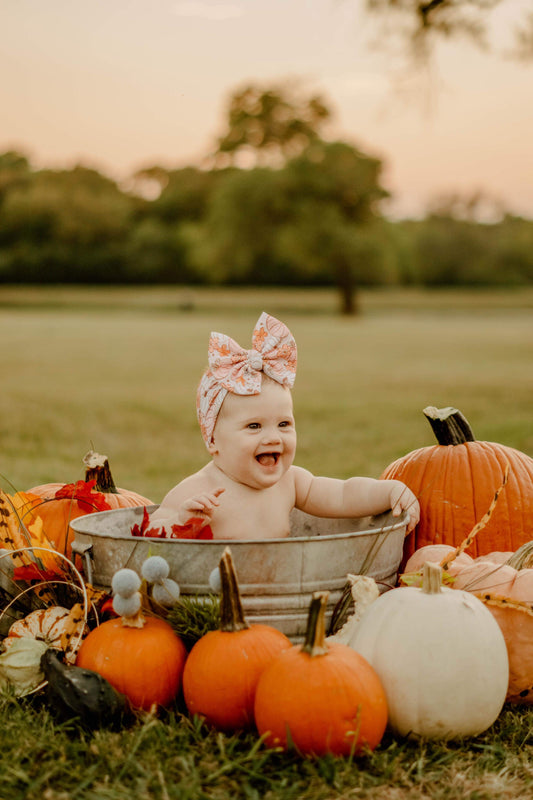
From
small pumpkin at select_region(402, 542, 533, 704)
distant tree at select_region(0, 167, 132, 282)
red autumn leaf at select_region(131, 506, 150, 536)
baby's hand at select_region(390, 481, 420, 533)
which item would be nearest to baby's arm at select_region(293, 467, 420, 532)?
baby's hand at select_region(390, 481, 420, 533)

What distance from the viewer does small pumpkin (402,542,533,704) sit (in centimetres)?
224

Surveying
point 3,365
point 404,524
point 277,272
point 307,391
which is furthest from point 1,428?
point 277,272

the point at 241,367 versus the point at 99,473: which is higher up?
the point at 241,367

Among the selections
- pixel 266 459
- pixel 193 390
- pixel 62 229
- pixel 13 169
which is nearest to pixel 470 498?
pixel 266 459

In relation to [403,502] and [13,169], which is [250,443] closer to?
[403,502]

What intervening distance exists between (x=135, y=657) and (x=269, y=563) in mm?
395

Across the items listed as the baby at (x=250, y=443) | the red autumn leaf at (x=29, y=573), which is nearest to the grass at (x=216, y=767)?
the red autumn leaf at (x=29, y=573)

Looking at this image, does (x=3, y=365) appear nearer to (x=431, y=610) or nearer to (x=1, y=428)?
(x=1, y=428)

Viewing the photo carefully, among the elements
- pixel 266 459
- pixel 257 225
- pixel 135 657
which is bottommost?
pixel 135 657

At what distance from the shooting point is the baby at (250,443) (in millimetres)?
2543

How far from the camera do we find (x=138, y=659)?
210 centimetres

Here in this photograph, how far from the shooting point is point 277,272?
47125 millimetres

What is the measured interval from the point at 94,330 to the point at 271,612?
25308 mm

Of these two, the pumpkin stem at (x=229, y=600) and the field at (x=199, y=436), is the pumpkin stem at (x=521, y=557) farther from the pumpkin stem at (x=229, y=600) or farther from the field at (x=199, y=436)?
the pumpkin stem at (x=229, y=600)
